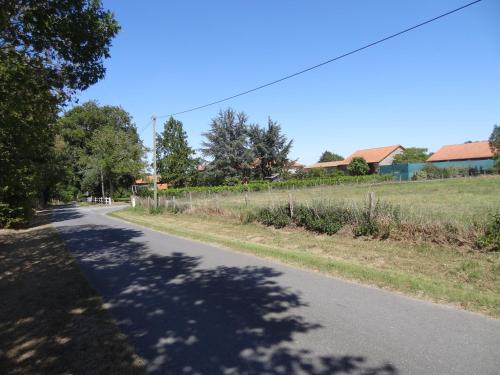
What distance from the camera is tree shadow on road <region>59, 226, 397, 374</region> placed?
400 centimetres

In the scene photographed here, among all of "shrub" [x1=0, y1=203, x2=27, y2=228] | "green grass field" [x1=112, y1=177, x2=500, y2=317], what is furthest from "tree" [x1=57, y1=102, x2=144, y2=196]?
"green grass field" [x1=112, y1=177, x2=500, y2=317]

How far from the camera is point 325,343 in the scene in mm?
4453

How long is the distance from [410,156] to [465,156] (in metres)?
10.7

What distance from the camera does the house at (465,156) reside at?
7105cm

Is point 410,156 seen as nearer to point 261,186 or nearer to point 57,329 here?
point 261,186

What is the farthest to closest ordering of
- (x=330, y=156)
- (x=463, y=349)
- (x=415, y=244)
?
(x=330, y=156) < (x=415, y=244) < (x=463, y=349)

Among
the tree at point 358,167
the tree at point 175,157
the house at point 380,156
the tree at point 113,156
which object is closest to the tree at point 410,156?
the house at point 380,156

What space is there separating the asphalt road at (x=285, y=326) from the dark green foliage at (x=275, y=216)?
630 centimetres

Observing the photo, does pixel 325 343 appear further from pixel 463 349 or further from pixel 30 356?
pixel 30 356

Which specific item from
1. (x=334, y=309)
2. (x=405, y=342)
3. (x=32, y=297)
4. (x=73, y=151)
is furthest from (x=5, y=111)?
(x=73, y=151)

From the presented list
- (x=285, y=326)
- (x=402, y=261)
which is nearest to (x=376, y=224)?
(x=402, y=261)

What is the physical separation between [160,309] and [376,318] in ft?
10.7

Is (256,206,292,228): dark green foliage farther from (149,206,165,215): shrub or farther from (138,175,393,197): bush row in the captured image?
(138,175,393,197): bush row

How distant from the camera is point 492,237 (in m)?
8.48
